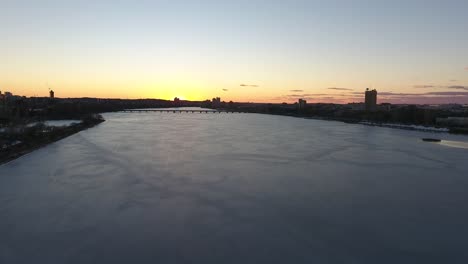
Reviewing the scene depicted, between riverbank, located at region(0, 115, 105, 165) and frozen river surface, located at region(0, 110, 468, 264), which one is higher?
riverbank, located at region(0, 115, 105, 165)

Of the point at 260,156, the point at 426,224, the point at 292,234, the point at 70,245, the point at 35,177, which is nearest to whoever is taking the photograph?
the point at 70,245

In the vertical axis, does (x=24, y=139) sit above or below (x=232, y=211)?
above

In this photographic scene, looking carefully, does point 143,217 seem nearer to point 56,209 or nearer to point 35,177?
point 56,209

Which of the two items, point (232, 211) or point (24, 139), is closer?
point (232, 211)

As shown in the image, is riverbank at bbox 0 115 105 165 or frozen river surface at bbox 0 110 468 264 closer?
frozen river surface at bbox 0 110 468 264

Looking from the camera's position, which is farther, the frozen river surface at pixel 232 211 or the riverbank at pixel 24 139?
the riverbank at pixel 24 139

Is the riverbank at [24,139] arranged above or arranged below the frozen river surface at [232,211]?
above

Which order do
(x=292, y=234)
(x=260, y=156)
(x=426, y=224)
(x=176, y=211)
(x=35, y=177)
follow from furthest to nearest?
(x=260, y=156) → (x=35, y=177) → (x=176, y=211) → (x=426, y=224) → (x=292, y=234)

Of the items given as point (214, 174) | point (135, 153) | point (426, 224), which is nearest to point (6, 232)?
point (214, 174)
